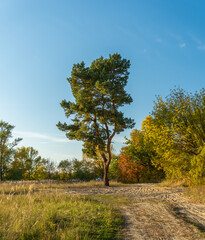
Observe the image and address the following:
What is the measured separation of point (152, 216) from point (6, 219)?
4.42 metres

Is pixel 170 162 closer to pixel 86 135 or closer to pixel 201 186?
pixel 201 186

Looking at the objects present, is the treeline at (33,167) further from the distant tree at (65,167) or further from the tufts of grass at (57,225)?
the tufts of grass at (57,225)

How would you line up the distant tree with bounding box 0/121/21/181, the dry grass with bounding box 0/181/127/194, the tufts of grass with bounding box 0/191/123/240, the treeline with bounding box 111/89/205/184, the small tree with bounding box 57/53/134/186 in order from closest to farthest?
the tufts of grass with bounding box 0/191/123/240, the dry grass with bounding box 0/181/127/194, the treeline with bounding box 111/89/205/184, the small tree with bounding box 57/53/134/186, the distant tree with bounding box 0/121/21/181

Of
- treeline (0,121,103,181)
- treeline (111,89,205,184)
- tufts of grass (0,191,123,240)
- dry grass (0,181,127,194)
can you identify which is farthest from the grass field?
treeline (0,121,103,181)

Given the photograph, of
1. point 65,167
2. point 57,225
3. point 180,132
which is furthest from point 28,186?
point 65,167

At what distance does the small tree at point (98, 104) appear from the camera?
1773cm

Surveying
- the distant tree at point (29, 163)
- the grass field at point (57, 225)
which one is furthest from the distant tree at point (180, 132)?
the distant tree at point (29, 163)

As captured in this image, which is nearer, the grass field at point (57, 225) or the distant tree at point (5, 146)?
the grass field at point (57, 225)

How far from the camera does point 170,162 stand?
1345cm

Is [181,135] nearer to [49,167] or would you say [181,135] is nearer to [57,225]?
[57,225]

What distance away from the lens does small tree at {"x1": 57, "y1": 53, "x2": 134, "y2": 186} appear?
1773cm

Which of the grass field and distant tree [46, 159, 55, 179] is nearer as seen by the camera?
the grass field

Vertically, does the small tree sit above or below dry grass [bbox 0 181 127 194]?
above

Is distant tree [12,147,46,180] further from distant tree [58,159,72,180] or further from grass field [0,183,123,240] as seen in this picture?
grass field [0,183,123,240]
